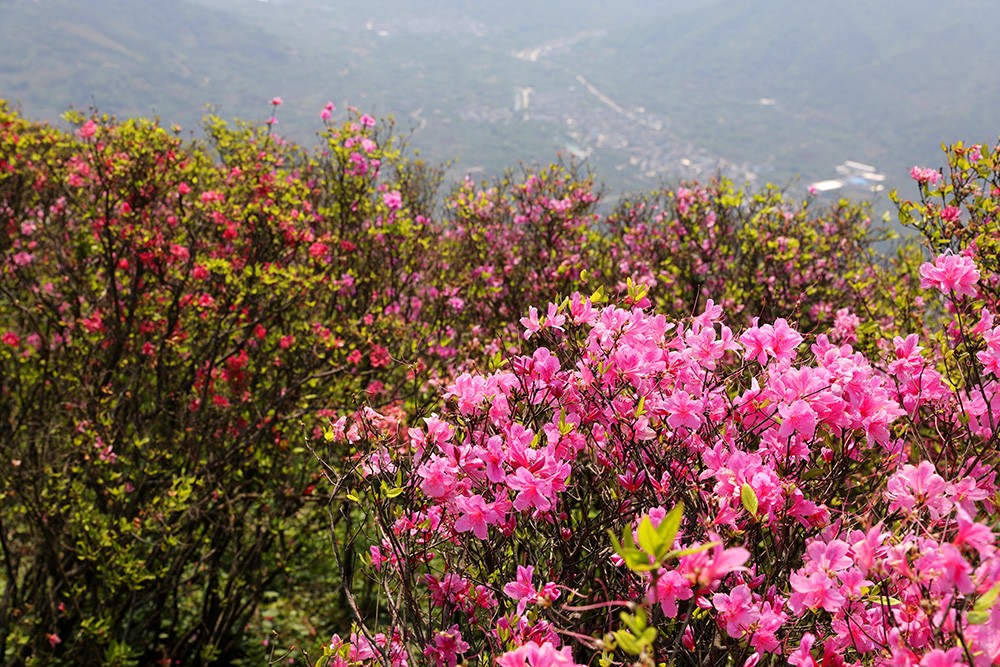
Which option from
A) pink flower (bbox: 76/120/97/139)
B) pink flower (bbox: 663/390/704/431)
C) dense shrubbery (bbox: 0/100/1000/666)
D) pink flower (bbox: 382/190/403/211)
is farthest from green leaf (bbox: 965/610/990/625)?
pink flower (bbox: 76/120/97/139)

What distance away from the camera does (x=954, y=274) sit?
2688mm

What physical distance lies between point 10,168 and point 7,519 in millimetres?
4517

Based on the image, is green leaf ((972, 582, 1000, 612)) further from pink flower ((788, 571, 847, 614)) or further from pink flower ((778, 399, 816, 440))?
pink flower ((778, 399, 816, 440))

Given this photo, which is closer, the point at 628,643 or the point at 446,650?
the point at 628,643

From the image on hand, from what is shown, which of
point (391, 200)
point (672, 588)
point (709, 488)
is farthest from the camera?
point (391, 200)

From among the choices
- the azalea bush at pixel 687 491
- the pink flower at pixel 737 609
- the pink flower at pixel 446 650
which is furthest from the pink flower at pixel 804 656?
the pink flower at pixel 446 650

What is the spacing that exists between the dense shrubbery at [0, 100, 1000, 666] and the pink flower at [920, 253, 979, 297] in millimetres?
11

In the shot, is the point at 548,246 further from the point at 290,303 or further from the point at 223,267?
the point at 223,267

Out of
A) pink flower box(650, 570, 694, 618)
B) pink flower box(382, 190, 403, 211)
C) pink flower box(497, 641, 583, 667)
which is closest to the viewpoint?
pink flower box(497, 641, 583, 667)

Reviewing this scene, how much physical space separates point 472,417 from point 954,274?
7.37 feet

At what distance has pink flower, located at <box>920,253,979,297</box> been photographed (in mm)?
2646

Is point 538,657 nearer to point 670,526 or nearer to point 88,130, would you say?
point 670,526

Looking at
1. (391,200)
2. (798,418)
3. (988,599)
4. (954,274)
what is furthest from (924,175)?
(391,200)

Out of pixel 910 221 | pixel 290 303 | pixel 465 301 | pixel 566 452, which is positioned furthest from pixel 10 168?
pixel 910 221
